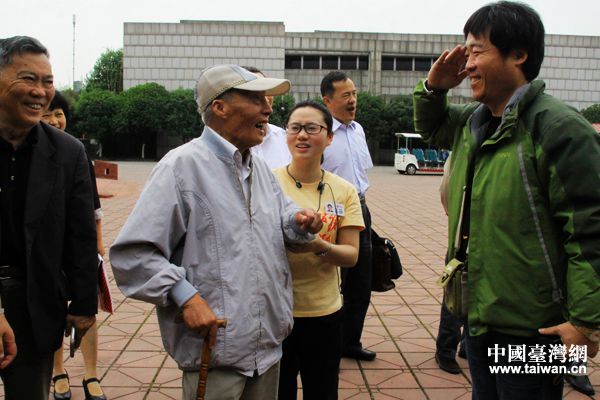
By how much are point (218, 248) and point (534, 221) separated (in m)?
1.06

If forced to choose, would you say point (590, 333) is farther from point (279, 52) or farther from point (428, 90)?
point (279, 52)

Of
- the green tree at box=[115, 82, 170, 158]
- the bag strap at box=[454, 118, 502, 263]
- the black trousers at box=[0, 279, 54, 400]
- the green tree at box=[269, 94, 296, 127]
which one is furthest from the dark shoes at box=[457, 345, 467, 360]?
the green tree at box=[115, 82, 170, 158]

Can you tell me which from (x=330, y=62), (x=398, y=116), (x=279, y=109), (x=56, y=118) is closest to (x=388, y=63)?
(x=330, y=62)

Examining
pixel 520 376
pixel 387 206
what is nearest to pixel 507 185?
pixel 520 376

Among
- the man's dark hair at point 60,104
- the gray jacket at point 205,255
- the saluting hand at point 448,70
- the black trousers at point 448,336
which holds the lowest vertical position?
the black trousers at point 448,336

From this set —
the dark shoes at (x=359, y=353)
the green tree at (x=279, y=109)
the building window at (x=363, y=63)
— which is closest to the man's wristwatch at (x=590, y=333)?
the dark shoes at (x=359, y=353)

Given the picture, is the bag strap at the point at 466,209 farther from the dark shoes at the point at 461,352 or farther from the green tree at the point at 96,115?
the green tree at the point at 96,115

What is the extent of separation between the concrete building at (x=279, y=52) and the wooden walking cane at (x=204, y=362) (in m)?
43.2

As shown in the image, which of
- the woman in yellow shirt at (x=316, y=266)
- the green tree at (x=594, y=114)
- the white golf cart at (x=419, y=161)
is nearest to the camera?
the woman in yellow shirt at (x=316, y=266)

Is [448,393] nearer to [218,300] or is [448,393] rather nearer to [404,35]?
[218,300]

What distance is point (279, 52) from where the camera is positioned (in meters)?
44.9

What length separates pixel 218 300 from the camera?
194 cm

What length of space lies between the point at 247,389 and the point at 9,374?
95 centimetres

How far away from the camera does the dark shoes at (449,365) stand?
12.7 ft
